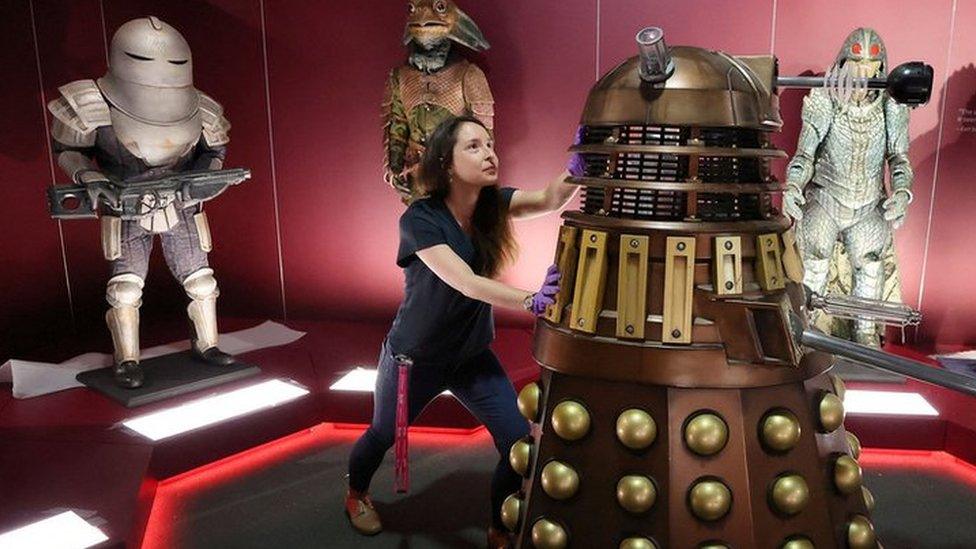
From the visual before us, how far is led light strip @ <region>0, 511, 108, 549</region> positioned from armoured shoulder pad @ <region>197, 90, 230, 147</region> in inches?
73.7

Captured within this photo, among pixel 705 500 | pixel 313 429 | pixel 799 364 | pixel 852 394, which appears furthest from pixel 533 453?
pixel 852 394

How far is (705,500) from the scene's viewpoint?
117 centimetres

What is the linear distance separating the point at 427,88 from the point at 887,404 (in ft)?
8.69

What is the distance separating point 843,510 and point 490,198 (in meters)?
1.25

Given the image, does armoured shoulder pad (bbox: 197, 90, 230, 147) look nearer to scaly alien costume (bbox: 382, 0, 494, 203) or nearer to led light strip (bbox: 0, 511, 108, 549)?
scaly alien costume (bbox: 382, 0, 494, 203)

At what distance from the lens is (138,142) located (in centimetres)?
334

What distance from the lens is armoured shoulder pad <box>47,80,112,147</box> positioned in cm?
325

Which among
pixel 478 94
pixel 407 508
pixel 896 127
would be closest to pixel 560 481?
pixel 407 508

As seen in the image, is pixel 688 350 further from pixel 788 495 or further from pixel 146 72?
pixel 146 72

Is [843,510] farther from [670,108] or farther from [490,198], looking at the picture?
[490,198]

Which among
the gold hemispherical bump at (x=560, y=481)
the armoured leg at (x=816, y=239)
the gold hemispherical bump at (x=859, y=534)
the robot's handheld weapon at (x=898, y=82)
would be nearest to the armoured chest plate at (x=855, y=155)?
the armoured leg at (x=816, y=239)

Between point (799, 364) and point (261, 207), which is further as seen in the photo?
point (261, 207)

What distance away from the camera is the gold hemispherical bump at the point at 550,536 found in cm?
126

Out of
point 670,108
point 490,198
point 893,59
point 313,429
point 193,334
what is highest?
point 893,59
